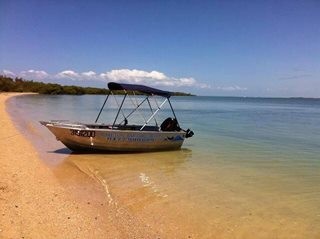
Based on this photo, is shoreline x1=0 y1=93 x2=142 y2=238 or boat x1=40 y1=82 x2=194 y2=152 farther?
boat x1=40 y1=82 x2=194 y2=152

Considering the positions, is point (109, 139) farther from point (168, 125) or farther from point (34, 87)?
point (34, 87)

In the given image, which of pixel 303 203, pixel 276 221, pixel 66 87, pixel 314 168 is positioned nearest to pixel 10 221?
pixel 276 221

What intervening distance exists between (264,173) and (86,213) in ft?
23.0

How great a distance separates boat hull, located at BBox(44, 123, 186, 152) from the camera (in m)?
13.7

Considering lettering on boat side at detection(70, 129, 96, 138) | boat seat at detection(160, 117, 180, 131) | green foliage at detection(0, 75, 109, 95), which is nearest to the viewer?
lettering on boat side at detection(70, 129, 96, 138)

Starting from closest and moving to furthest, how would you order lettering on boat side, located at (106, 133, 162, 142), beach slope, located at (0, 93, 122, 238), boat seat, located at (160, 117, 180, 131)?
beach slope, located at (0, 93, 122, 238), lettering on boat side, located at (106, 133, 162, 142), boat seat, located at (160, 117, 180, 131)

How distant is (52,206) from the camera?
24.3 feet

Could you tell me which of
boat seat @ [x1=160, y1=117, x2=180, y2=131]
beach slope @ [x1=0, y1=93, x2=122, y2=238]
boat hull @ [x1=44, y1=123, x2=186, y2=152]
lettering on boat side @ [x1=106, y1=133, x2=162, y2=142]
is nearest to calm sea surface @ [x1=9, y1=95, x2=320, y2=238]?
boat hull @ [x1=44, y1=123, x2=186, y2=152]

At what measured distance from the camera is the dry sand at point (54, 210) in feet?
20.3

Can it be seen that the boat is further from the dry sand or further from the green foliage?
the green foliage

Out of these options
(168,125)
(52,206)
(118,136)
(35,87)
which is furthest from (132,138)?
(35,87)

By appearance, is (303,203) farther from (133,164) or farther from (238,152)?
(238,152)

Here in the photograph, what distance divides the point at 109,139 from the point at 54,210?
23.8ft

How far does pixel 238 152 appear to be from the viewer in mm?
16484
